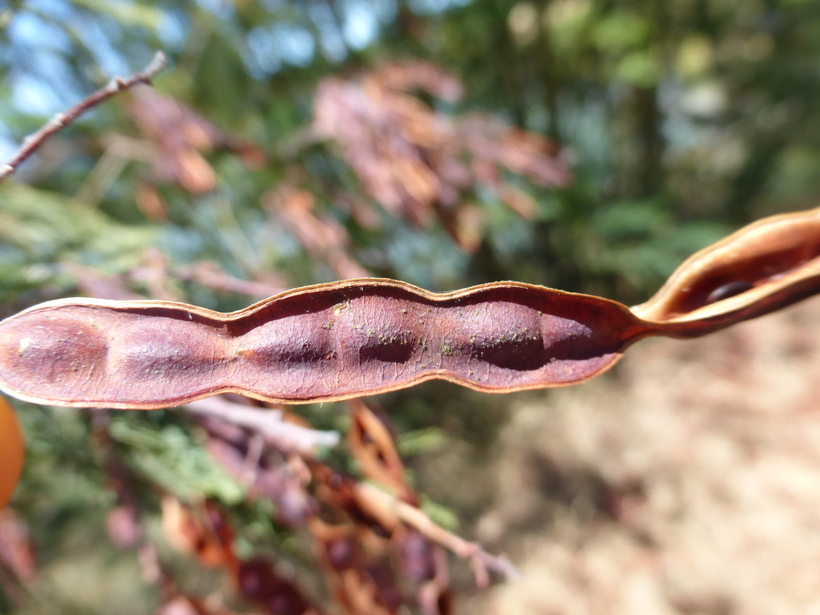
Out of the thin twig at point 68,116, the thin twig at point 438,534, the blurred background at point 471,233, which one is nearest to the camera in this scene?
the thin twig at point 68,116

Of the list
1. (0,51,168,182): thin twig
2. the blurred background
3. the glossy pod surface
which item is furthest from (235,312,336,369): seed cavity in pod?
the blurred background

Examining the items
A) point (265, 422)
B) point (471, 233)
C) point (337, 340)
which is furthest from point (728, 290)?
point (471, 233)

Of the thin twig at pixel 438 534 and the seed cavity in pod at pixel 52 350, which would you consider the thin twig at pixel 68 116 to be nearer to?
the seed cavity in pod at pixel 52 350

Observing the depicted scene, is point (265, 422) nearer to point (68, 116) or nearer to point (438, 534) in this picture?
A: point (438, 534)

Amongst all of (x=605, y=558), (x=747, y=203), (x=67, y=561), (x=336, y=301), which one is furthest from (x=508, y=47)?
(x=67, y=561)

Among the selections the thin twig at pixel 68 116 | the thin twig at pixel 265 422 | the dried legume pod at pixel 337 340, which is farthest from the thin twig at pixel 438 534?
the thin twig at pixel 68 116

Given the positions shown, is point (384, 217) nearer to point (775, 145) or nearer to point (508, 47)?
point (508, 47)
